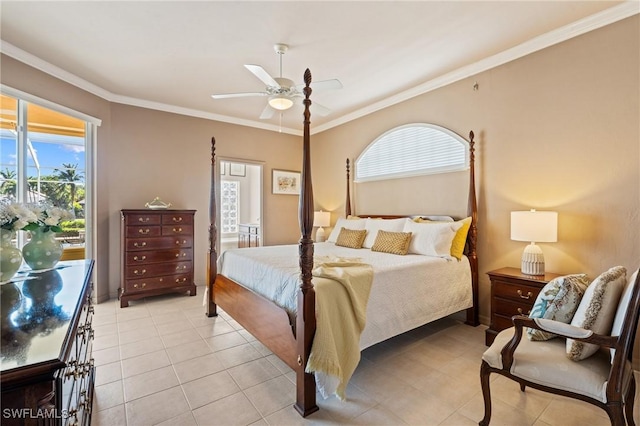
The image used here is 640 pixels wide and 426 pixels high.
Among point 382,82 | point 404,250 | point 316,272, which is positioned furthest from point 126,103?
point 404,250

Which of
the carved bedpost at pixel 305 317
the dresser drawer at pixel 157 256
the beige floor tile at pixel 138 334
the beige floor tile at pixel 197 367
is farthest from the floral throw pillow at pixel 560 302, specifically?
the dresser drawer at pixel 157 256

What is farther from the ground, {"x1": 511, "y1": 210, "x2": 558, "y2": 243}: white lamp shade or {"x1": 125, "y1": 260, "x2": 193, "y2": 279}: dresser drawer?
{"x1": 511, "y1": 210, "x2": 558, "y2": 243}: white lamp shade

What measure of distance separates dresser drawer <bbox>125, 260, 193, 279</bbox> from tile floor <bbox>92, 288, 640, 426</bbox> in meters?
0.92

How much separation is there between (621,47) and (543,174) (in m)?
1.11

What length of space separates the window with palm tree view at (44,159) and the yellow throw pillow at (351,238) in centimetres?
300

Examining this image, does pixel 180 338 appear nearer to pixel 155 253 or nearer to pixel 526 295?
pixel 155 253

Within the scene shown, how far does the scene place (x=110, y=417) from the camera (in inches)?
71.6

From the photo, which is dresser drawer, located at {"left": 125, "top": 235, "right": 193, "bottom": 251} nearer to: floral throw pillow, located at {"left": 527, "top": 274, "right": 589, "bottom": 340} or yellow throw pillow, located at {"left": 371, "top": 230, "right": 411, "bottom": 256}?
yellow throw pillow, located at {"left": 371, "top": 230, "right": 411, "bottom": 256}

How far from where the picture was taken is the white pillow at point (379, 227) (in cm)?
374

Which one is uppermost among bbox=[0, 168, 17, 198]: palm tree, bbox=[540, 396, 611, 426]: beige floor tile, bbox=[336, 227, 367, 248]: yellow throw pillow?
bbox=[0, 168, 17, 198]: palm tree

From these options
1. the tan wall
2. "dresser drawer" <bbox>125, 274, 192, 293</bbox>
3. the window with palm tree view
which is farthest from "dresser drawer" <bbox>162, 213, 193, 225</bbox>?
the tan wall

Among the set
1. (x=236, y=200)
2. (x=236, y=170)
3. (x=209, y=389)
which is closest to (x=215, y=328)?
(x=209, y=389)

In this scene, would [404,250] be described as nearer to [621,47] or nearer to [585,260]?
[585,260]

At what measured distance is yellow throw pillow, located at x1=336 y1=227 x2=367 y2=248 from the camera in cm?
385
